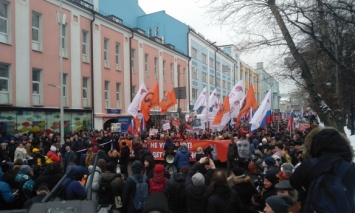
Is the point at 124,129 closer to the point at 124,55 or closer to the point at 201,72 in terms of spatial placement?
the point at 124,55

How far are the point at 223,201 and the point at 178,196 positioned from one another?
4.43 feet

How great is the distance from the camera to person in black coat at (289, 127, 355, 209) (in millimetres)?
2670

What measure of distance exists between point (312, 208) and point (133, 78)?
3012 centimetres

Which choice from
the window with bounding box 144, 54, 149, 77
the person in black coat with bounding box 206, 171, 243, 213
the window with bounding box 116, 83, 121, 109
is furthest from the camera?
the window with bounding box 144, 54, 149, 77

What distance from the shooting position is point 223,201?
475 centimetres

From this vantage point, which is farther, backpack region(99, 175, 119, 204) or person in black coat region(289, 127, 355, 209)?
backpack region(99, 175, 119, 204)

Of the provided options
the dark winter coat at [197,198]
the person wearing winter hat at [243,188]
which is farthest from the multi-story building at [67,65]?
the person wearing winter hat at [243,188]

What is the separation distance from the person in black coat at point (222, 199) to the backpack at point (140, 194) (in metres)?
1.55

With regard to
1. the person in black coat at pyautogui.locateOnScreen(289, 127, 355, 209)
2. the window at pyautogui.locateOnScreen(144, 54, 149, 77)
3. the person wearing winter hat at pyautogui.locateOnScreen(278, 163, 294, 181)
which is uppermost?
the window at pyautogui.locateOnScreen(144, 54, 149, 77)

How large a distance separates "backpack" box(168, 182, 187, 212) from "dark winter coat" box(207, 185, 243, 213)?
46.5 inches

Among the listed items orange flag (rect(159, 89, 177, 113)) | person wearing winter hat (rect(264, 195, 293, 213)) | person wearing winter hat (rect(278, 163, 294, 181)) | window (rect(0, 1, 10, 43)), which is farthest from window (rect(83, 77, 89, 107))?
person wearing winter hat (rect(264, 195, 293, 213))

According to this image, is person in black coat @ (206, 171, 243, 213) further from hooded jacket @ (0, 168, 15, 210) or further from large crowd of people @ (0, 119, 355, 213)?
hooded jacket @ (0, 168, 15, 210)

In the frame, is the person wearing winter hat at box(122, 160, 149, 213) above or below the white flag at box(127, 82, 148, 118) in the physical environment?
below

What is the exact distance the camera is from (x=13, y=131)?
60.9 feet
